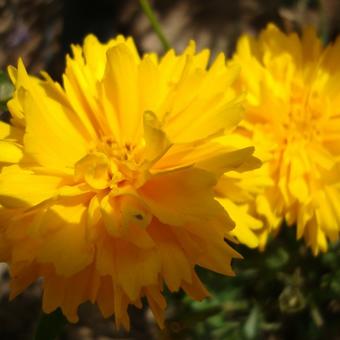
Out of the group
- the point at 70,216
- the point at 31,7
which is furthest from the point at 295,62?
the point at 31,7

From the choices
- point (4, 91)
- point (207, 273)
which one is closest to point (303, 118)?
point (207, 273)

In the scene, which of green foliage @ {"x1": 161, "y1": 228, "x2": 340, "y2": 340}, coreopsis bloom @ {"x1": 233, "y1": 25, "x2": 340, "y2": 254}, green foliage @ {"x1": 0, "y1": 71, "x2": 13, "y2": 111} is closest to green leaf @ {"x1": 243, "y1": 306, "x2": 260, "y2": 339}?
green foliage @ {"x1": 161, "y1": 228, "x2": 340, "y2": 340}

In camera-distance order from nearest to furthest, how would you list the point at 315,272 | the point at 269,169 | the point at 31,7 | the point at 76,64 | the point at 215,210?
the point at 215,210, the point at 76,64, the point at 269,169, the point at 315,272, the point at 31,7

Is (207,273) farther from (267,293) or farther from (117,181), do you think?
(117,181)

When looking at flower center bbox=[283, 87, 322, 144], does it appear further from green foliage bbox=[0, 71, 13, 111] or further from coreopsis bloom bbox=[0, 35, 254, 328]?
green foliage bbox=[0, 71, 13, 111]

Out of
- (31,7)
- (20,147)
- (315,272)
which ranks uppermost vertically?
(31,7)

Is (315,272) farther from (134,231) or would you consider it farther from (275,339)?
(134,231)

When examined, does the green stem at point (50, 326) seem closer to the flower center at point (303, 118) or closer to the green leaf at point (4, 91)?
the green leaf at point (4, 91)
